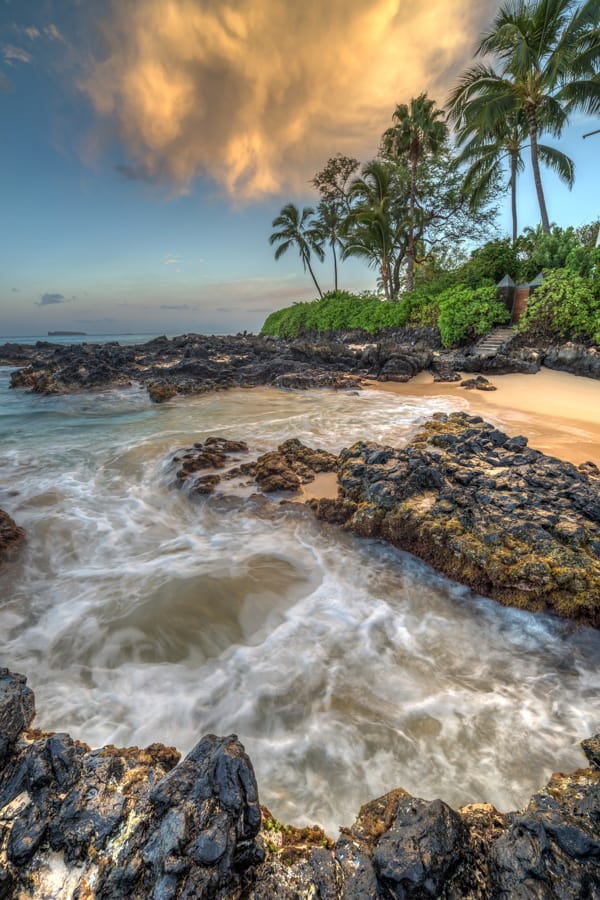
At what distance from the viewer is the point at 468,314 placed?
14.3 metres

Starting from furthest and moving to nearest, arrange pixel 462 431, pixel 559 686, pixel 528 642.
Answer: pixel 462 431 → pixel 528 642 → pixel 559 686

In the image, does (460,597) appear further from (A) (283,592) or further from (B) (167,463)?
(B) (167,463)

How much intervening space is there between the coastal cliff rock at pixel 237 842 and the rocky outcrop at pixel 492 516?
1.66 m

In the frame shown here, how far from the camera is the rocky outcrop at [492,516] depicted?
3047mm

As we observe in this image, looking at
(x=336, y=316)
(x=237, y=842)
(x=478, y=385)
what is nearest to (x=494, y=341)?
(x=478, y=385)

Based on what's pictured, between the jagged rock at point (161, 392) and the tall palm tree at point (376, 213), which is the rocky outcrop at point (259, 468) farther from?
the tall palm tree at point (376, 213)

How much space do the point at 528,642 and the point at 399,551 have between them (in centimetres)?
134

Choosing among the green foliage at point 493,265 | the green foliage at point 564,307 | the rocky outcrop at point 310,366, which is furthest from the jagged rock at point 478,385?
the green foliage at point 493,265

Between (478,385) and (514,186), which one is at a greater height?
(514,186)

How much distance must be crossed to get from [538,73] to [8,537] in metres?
22.4

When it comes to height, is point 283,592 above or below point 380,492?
below

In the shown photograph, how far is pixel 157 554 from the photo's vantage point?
14.6ft

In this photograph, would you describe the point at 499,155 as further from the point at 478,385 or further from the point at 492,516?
the point at 492,516

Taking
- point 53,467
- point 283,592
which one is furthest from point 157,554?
point 53,467
